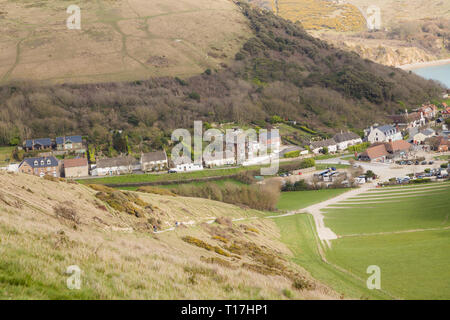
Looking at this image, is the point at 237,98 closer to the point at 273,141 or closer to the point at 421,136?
the point at 273,141

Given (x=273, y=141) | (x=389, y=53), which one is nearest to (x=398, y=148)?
(x=273, y=141)

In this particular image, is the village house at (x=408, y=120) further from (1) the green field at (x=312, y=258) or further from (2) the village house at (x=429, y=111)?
(1) the green field at (x=312, y=258)

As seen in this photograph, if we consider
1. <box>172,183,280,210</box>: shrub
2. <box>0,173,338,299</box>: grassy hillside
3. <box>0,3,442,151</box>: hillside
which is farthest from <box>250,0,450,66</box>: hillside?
<box>0,173,338,299</box>: grassy hillside

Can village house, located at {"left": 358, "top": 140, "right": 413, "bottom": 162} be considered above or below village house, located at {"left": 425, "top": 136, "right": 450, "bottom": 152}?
below

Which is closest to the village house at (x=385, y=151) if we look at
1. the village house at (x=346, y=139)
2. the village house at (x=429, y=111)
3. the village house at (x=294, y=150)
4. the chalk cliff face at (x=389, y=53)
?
the village house at (x=346, y=139)

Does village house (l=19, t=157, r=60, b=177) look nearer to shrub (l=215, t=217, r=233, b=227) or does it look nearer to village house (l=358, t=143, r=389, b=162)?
shrub (l=215, t=217, r=233, b=227)
